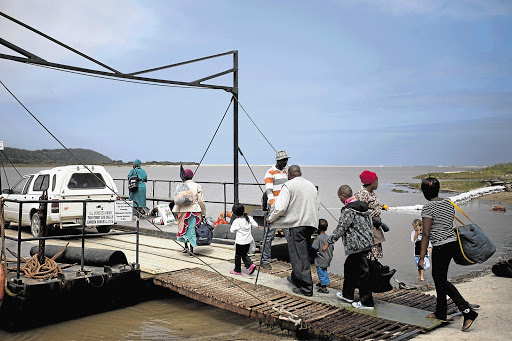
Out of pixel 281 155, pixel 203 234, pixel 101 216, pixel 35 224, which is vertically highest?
pixel 281 155

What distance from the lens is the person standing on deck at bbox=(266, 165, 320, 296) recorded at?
6.99 meters

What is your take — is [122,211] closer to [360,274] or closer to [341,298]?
[341,298]

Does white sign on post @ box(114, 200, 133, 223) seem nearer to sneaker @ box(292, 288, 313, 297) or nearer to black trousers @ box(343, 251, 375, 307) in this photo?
sneaker @ box(292, 288, 313, 297)

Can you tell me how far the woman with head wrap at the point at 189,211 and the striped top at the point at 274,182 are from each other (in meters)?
1.65

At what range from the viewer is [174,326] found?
7.70 metres

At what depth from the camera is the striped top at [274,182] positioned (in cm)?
848

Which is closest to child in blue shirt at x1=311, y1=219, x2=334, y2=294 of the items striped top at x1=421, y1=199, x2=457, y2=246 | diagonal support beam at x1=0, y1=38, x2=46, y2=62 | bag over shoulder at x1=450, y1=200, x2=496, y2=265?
striped top at x1=421, y1=199, x2=457, y2=246

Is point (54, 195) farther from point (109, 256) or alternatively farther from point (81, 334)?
point (81, 334)

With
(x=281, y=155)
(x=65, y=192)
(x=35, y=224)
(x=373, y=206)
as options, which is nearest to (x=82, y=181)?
(x=65, y=192)

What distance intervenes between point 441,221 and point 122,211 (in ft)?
18.1

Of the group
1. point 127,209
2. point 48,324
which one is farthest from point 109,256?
point 48,324

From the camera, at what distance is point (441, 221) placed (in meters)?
5.85

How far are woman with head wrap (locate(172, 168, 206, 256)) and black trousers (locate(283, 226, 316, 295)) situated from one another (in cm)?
284

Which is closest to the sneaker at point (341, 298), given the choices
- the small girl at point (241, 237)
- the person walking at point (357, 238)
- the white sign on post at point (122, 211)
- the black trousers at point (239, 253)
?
the person walking at point (357, 238)
